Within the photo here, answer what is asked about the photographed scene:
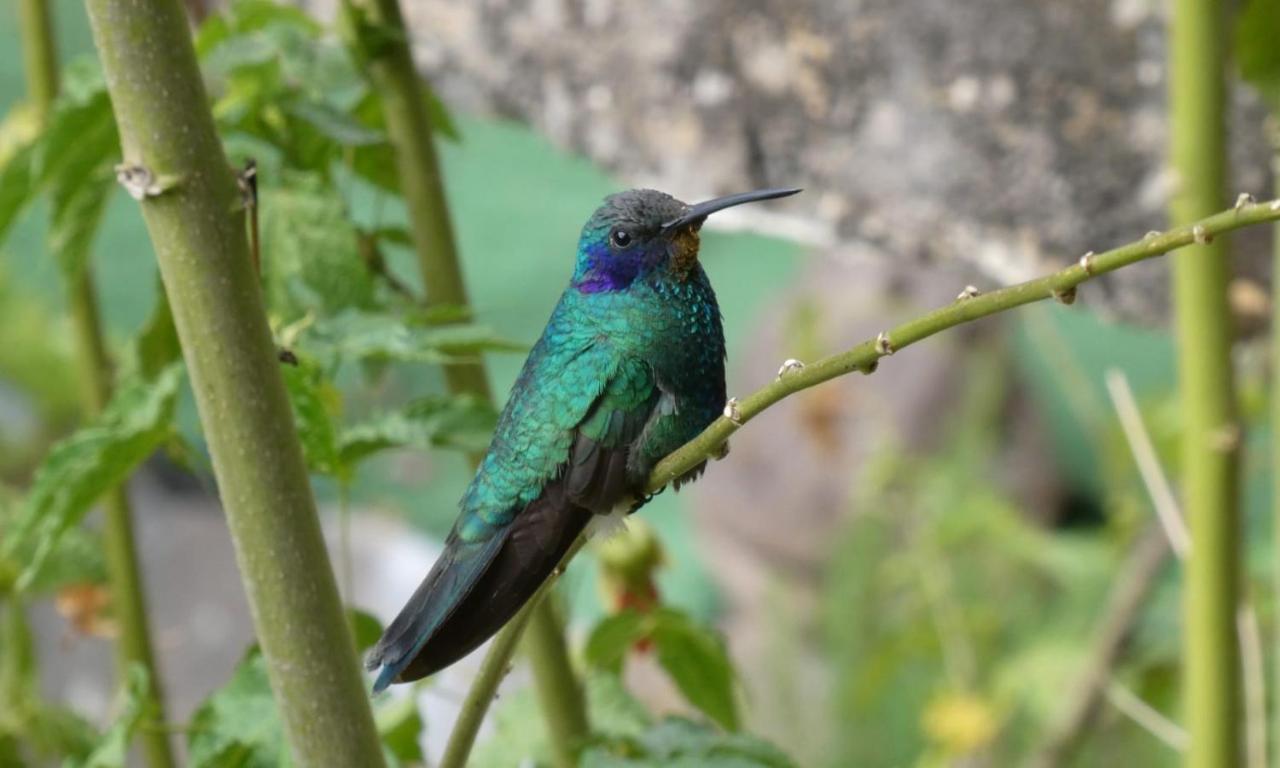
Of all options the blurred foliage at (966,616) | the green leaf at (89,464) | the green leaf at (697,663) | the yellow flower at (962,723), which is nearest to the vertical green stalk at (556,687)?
the green leaf at (697,663)

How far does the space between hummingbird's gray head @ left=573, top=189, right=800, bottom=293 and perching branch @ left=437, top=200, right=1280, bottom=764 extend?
285 millimetres

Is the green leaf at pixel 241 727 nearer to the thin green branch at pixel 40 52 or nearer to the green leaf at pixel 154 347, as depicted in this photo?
the green leaf at pixel 154 347

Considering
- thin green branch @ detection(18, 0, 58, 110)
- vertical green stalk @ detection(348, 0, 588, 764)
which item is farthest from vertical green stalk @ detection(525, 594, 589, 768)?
thin green branch @ detection(18, 0, 58, 110)

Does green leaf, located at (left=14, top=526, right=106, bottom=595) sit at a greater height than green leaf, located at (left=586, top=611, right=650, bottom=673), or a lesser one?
greater

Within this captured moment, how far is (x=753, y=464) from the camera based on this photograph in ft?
18.7

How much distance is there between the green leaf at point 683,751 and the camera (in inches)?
38.4

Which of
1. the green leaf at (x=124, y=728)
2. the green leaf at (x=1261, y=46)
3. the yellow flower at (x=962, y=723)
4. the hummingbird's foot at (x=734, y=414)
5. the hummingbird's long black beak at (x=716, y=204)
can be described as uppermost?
the green leaf at (x=1261, y=46)

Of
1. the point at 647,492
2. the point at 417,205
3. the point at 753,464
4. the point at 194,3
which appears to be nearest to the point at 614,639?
the point at 647,492

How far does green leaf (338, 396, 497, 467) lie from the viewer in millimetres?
1016

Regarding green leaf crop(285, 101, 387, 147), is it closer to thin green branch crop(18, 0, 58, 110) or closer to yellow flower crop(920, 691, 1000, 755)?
thin green branch crop(18, 0, 58, 110)

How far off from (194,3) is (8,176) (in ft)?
1.53

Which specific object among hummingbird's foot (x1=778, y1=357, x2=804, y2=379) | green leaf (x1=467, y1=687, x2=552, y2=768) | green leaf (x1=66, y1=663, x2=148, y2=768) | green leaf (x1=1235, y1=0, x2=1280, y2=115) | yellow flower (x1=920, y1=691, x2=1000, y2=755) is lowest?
yellow flower (x1=920, y1=691, x2=1000, y2=755)

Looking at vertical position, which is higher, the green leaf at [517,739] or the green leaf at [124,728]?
the green leaf at [124,728]

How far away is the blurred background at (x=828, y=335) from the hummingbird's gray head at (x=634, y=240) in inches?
3.4
